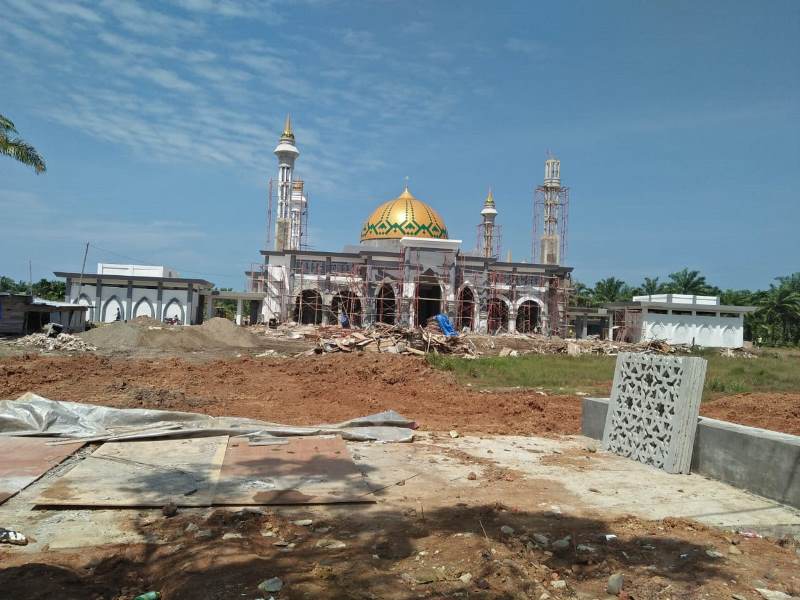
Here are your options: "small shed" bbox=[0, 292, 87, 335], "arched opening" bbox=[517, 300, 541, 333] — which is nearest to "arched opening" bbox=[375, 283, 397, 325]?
"arched opening" bbox=[517, 300, 541, 333]

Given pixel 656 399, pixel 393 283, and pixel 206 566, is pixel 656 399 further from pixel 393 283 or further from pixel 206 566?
pixel 393 283

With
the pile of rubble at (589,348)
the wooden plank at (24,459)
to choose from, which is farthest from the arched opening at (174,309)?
the wooden plank at (24,459)

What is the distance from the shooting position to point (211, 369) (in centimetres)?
1598

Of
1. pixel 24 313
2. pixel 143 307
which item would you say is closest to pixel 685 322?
pixel 143 307

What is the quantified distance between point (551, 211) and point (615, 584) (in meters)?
45.8

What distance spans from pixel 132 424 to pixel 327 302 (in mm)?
29812

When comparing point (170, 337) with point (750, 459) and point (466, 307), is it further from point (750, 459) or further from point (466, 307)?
point (750, 459)

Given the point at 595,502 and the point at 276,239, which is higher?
the point at 276,239

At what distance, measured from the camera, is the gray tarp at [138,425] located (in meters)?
7.12

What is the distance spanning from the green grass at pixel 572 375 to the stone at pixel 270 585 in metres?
11.9

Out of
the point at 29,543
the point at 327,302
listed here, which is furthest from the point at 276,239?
the point at 29,543

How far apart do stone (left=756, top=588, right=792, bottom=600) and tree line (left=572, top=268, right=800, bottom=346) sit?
46533 mm

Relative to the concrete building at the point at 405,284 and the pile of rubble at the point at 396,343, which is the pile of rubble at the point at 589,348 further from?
the concrete building at the point at 405,284

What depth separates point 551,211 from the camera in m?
47.1
